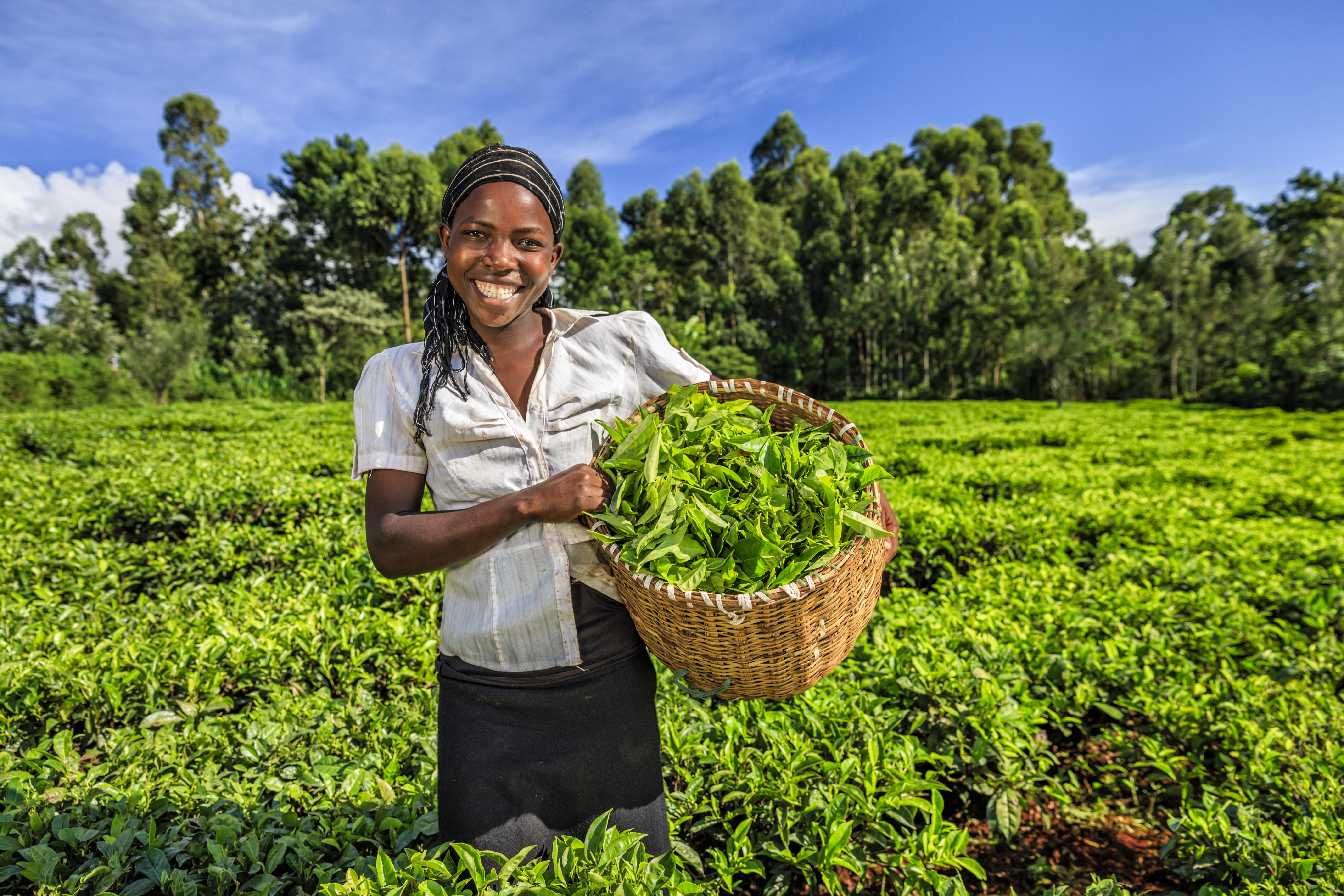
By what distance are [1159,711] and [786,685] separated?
1898 millimetres

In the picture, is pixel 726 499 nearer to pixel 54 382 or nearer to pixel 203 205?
pixel 54 382

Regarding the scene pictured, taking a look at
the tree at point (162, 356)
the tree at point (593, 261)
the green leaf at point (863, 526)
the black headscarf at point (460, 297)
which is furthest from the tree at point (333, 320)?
the green leaf at point (863, 526)

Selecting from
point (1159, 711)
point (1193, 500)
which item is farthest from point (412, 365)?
point (1193, 500)

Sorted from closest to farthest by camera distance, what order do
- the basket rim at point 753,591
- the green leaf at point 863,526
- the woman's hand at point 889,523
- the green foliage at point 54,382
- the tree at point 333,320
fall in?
the basket rim at point 753,591 < the green leaf at point 863,526 < the woman's hand at point 889,523 < the green foliage at point 54,382 < the tree at point 333,320

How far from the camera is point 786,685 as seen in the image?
1.26 m

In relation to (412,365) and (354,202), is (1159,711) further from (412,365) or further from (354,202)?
(354,202)

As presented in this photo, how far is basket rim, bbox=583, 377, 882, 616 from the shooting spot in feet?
3.48

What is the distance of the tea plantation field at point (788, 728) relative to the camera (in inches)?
63.0

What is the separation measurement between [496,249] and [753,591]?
0.82m

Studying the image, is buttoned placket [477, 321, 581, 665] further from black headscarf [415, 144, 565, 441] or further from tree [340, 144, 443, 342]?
tree [340, 144, 443, 342]

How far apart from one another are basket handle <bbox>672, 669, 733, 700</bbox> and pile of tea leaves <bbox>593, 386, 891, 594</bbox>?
0.65ft

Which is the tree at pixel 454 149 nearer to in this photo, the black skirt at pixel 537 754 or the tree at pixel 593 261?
the tree at pixel 593 261

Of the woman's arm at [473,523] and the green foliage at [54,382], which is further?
the green foliage at [54,382]

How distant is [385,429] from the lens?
4.11 ft
